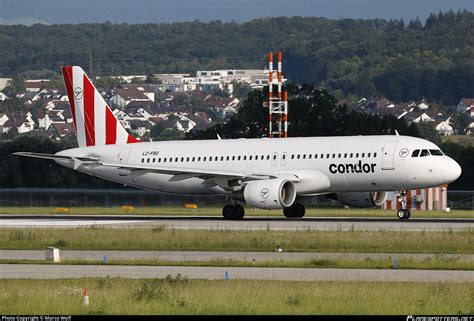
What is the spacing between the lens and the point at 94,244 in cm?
4500

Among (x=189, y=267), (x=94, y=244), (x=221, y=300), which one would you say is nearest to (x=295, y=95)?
(x=94, y=244)

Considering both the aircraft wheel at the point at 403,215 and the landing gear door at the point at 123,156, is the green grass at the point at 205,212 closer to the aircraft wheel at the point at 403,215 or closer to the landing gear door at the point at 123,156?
the landing gear door at the point at 123,156

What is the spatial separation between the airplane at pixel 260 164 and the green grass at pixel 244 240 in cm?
955

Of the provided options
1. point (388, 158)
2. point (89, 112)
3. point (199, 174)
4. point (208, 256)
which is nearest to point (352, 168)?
point (388, 158)

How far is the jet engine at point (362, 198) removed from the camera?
6075cm

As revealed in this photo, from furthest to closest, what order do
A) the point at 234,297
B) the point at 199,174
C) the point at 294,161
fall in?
the point at 199,174 → the point at 294,161 → the point at 234,297

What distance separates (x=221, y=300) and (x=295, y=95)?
93.5 metres

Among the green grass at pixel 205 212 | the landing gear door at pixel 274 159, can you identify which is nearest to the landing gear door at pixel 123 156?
the green grass at pixel 205 212

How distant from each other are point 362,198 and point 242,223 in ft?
23.5

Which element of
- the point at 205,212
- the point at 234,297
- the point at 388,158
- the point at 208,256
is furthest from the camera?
the point at 205,212

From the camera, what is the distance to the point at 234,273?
34125 mm

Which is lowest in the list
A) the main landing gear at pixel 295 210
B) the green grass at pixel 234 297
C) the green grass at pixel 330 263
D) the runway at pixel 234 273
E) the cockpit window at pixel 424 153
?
the main landing gear at pixel 295 210

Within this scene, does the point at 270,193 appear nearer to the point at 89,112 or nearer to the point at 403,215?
the point at 403,215

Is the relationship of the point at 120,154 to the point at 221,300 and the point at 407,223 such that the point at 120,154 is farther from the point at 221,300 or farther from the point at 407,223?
the point at 221,300
